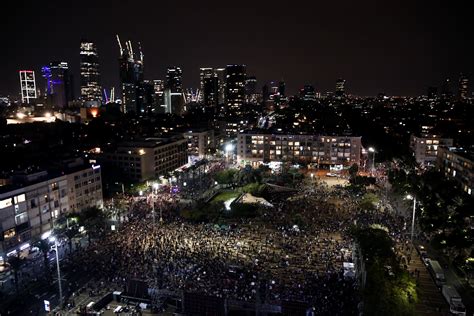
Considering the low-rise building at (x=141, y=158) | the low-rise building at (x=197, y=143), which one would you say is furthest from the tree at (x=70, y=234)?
the low-rise building at (x=197, y=143)

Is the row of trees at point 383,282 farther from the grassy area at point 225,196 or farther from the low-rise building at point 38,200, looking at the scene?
the low-rise building at point 38,200

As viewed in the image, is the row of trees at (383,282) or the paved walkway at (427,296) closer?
the row of trees at (383,282)

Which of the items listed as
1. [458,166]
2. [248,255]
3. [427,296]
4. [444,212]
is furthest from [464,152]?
[248,255]

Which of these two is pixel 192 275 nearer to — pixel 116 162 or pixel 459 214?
pixel 459 214

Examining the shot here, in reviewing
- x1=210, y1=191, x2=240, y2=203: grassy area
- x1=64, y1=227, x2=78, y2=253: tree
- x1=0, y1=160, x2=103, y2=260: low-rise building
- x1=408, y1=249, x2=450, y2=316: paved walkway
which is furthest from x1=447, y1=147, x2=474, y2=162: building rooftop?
x1=0, y1=160, x2=103, y2=260: low-rise building

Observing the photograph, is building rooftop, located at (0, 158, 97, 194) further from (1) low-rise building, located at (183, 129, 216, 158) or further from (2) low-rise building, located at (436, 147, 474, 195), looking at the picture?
(2) low-rise building, located at (436, 147, 474, 195)

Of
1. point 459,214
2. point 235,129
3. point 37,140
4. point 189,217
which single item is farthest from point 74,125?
point 459,214

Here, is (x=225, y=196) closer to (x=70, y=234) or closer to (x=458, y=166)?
(x=70, y=234)
